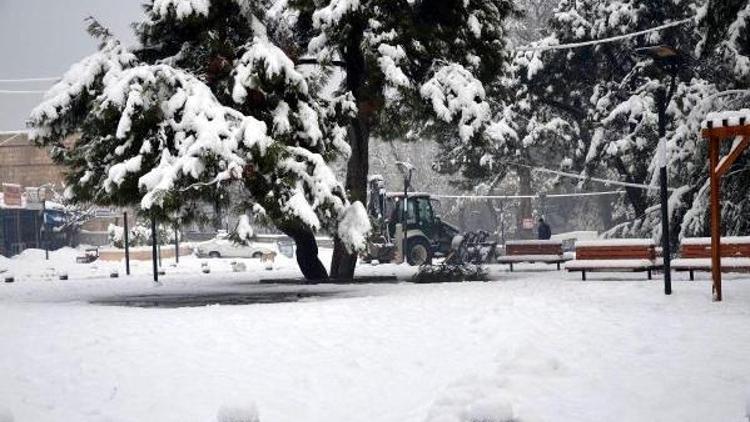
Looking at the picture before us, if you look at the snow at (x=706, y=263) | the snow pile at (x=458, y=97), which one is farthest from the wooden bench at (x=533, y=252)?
the snow at (x=706, y=263)

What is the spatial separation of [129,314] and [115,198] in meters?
3.46

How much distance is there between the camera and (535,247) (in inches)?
914

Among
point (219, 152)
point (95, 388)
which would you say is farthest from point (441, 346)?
point (219, 152)

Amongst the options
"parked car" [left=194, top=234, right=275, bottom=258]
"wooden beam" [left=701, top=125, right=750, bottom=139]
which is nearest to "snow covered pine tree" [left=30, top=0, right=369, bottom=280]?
"wooden beam" [left=701, top=125, right=750, bottom=139]

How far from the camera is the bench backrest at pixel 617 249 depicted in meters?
16.8

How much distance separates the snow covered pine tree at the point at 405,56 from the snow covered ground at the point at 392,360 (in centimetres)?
575

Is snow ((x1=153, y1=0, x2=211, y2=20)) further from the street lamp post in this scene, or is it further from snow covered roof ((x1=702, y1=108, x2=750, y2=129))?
snow covered roof ((x1=702, y1=108, x2=750, y2=129))

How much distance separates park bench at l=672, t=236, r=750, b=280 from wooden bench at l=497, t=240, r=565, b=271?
6.89m

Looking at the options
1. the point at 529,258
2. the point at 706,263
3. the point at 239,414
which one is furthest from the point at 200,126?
the point at 529,258

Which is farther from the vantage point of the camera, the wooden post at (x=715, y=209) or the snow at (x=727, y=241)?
the snow at (x=727, y=241)

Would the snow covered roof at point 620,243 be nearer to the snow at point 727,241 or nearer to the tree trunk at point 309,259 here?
the snow at point 727,241

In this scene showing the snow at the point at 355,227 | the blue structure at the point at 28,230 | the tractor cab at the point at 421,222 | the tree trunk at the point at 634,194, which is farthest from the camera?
the blue structure at the point at 28,230

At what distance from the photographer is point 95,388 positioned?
7.47m

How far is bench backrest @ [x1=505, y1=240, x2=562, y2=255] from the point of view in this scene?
23109 millimetres
